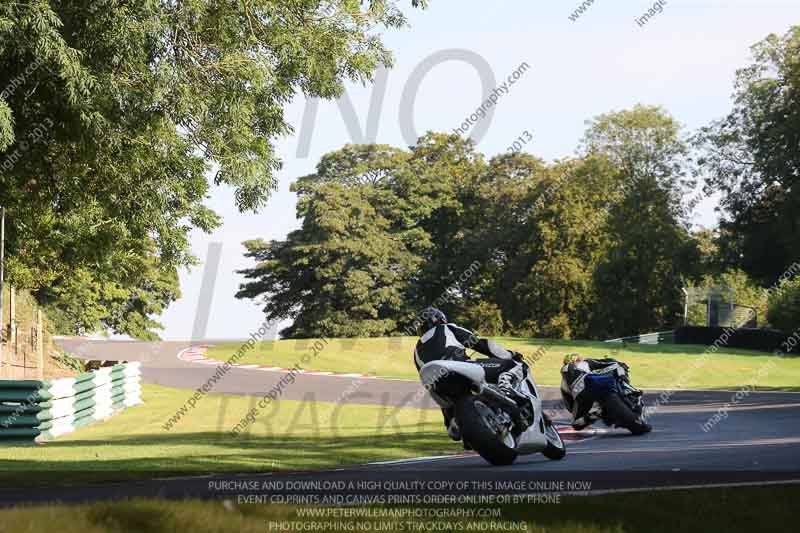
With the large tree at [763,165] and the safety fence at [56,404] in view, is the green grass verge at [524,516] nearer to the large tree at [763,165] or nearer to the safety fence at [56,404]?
the safety fence at [56,404]

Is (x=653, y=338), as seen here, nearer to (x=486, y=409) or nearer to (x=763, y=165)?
(x=763, y=165)

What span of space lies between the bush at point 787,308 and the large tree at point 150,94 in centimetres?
4288

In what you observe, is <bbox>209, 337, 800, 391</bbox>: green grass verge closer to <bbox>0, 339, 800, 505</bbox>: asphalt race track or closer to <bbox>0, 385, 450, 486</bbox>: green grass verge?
<bbox>0, 385, 450, 486</bbox>: green grass verge

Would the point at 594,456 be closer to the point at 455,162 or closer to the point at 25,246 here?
the point at 25,246

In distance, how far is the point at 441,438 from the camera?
65.0 feet

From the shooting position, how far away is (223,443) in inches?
783

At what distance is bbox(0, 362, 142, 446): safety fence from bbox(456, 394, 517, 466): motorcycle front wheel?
12.3 m

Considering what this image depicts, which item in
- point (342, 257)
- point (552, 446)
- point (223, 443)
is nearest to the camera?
point (552, 446)

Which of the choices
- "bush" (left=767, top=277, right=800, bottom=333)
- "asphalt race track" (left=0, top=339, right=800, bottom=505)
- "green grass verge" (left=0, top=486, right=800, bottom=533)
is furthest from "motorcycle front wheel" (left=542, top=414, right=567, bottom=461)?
"bush" (left=767, top=277, right=800, bottom=333)

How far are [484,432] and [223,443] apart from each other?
9087 millimetres

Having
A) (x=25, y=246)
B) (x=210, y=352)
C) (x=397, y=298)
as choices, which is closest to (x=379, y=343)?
(x=210, y=352)

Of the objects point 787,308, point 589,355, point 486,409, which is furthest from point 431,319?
point 787,308

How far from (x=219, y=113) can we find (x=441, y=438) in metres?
7.36

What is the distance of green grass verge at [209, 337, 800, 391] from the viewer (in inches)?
1781
